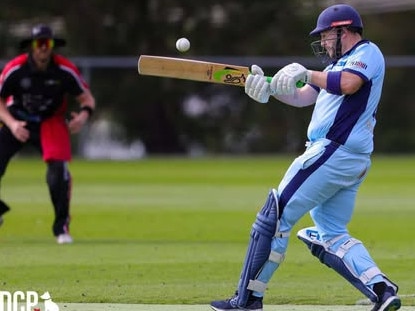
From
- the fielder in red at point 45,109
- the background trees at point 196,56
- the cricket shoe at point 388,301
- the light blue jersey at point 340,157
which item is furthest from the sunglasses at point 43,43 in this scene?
the background trees at point 196,56

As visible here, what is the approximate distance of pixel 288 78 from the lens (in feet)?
25.3

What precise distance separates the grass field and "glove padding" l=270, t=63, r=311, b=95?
1.67 meters

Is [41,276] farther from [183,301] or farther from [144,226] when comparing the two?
[144,226]

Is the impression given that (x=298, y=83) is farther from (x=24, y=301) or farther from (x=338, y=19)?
(x=24, y=301)

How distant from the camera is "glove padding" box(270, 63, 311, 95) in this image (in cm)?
772

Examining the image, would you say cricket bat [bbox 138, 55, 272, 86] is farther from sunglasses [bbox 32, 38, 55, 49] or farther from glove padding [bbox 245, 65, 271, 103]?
sunglasses [bbox 32, 38, 55, 49]

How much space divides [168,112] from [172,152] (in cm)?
99

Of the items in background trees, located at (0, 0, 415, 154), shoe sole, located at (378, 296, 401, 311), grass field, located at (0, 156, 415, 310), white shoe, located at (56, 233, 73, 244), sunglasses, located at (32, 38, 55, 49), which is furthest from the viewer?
background trees, located at (0, 0, 415, 154)

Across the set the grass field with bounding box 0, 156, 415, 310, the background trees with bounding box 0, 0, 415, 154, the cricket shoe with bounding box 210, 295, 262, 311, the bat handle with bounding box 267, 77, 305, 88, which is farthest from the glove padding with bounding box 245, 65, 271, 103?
the background trees with bounding box 0, 0, 415, 154

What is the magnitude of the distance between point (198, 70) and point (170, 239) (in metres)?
5.07

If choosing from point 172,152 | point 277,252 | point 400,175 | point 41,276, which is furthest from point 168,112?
point 277,252

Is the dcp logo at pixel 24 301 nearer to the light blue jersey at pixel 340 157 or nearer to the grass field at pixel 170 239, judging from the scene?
the grass field at pixel 170 239

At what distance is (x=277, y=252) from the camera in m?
7.82

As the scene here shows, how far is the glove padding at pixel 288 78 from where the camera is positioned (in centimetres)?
772
